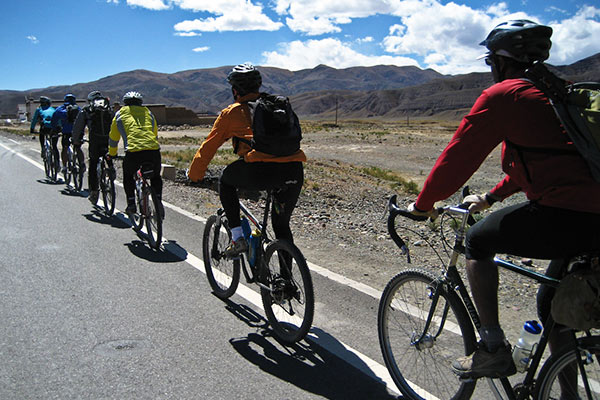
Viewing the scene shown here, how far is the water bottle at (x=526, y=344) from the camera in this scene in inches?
96.0

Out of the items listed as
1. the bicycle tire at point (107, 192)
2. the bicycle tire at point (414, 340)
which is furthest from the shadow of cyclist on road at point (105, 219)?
the bicycle tire at point (414, 340)

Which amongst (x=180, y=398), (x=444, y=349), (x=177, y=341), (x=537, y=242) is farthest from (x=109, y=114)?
(x=537, y=242)

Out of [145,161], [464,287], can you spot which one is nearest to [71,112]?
[145,161]

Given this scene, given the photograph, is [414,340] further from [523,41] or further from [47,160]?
[47,160]

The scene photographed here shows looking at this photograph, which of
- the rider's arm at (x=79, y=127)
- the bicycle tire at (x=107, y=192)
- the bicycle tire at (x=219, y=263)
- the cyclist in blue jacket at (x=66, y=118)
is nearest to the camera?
the bicycle tire at (x=219, y=263)

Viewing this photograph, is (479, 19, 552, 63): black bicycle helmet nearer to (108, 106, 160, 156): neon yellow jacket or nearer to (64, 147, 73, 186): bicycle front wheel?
(108, 106, 160, 156): neon yellow jacket

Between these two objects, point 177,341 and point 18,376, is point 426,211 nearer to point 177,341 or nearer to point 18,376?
point 177,341

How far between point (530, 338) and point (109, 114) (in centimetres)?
816

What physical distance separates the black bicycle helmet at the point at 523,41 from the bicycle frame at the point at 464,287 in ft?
2.74

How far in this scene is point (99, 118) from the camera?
8773 mm

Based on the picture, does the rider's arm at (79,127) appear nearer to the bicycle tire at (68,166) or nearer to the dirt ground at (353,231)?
the bicycle tire at (68,166)

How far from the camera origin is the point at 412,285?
315 cm

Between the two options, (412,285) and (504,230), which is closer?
(504,230)

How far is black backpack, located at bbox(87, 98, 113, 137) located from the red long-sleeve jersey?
25.0 ft
